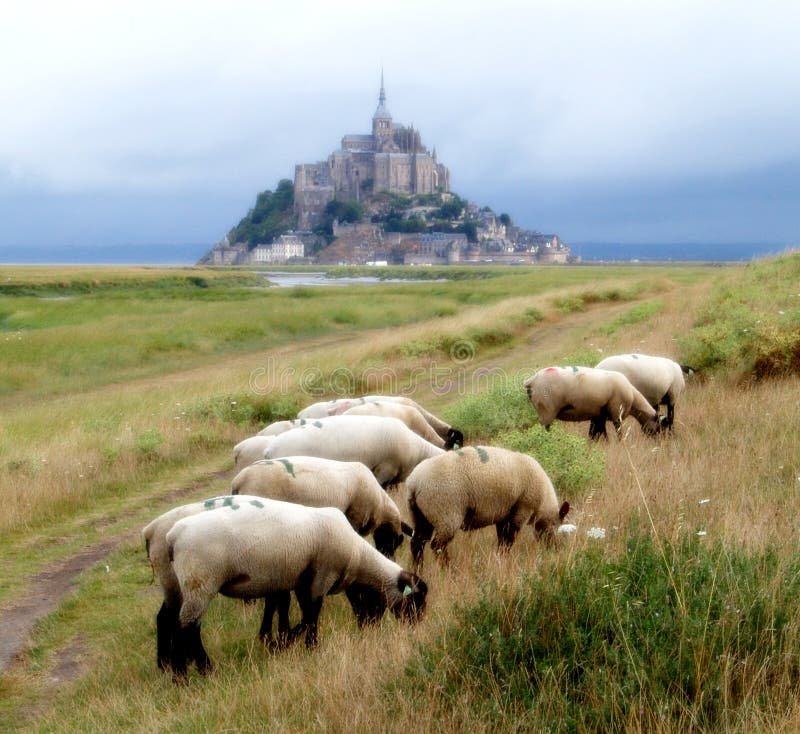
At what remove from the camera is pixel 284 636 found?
255 inches

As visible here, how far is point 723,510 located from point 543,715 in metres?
3.65

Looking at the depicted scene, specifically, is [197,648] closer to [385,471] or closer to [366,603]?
[366,603]

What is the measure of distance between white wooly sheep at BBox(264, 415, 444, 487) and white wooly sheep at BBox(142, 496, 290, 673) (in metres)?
2.75

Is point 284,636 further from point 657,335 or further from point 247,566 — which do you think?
point 657,335

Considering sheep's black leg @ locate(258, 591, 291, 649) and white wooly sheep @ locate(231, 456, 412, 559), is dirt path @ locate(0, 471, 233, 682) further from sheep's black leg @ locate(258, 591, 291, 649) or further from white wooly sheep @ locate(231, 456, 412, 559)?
white wooly sheep @ locate(231, 456, 412, 559)

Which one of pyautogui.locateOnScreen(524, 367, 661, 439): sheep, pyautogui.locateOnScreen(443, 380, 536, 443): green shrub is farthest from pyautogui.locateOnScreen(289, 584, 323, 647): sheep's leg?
pyautogui.locateOnScreen(443, 380, 536, 443): green shrub

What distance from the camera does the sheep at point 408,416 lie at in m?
11.2

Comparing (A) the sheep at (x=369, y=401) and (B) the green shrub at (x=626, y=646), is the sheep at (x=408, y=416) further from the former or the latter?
(B) the green shrub at (x=626, y=646)

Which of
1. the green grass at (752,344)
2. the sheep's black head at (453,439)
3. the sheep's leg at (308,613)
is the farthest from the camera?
the green grass at (752,344)

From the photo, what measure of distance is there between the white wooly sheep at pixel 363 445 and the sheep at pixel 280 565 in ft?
9.25

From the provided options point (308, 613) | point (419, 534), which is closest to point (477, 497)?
point (419, 534)

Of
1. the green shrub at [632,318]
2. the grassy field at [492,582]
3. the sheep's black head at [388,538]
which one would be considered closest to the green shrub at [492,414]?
the grassy field at [492,582]

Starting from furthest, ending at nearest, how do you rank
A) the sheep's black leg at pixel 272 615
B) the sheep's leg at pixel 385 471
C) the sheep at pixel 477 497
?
the sheep's leg at pixel 385 471
the sheep at pixel 477 497
the sheep's black leg at pixel 272 615

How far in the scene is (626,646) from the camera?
4539mm
